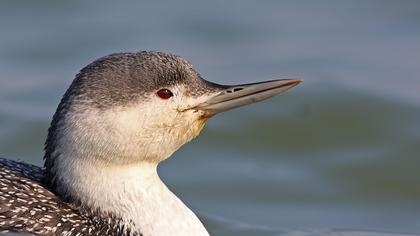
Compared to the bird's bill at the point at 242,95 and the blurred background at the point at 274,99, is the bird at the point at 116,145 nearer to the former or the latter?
the bird's bill at the point at 242,95

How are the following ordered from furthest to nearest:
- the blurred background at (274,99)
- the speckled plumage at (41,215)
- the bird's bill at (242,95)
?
1. the blurred background at (274,99)
2. the bird's bill at (242,95)
3. the speckled plumage at (41,215)

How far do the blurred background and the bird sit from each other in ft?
6.37

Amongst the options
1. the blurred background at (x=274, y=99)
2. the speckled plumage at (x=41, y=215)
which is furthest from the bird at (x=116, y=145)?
the blurred background at (x=274, y=99)

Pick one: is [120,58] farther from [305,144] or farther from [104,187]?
[305,144]

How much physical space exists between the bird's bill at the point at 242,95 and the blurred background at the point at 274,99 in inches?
75.7

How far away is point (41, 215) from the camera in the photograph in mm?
8719

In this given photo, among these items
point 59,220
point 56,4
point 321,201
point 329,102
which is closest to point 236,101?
point 59,220

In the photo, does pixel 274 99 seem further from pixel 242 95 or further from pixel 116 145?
pixel 116 145

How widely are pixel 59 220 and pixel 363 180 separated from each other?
12.1 ft

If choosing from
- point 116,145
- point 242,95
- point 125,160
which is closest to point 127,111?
point 116,145

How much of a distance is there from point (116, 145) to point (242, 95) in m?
0.97

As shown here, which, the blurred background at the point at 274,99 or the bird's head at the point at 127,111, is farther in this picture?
the blurred background at the point at 274,99

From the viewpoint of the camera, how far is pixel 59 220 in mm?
8758

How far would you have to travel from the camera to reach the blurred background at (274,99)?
37.3ft
